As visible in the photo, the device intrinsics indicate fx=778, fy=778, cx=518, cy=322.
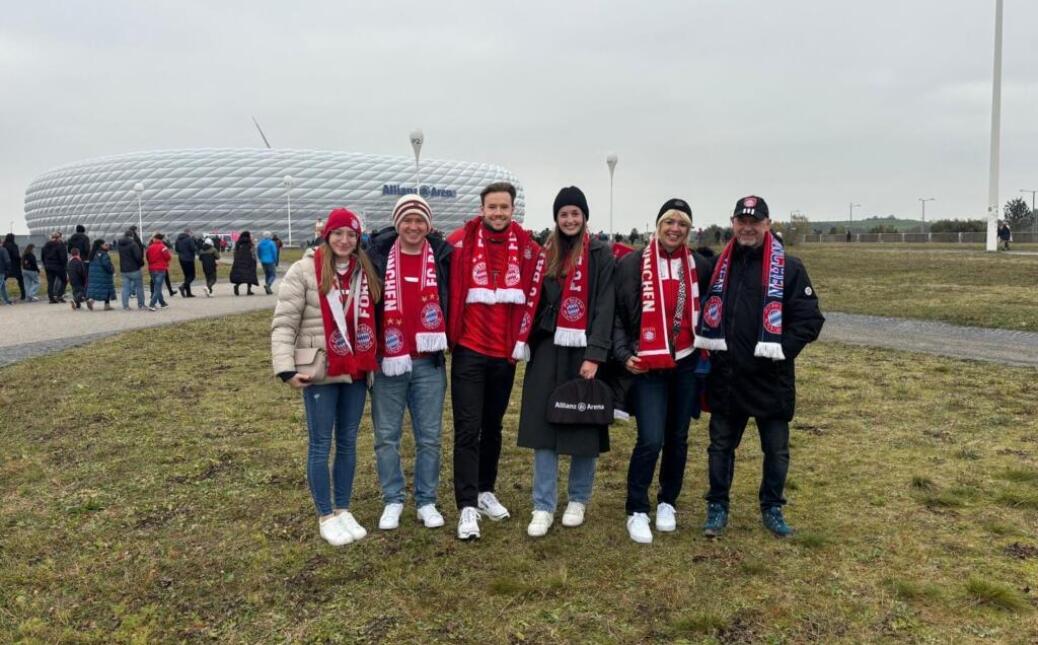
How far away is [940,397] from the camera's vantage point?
7.52 meters

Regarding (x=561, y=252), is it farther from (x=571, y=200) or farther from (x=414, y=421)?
(x=414, y=421)

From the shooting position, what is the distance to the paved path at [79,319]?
455 inches

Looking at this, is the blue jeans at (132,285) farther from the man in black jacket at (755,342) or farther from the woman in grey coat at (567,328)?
the man in black jacket at (755,342)

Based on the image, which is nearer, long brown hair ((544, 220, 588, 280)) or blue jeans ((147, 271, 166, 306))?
long brown hair ((544, 220, 588, 280))

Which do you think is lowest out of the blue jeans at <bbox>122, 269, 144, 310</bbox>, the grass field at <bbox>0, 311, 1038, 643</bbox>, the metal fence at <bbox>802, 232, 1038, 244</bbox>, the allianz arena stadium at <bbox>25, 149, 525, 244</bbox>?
the grass field at <bbox>0, 311, 1038, 643</bbox>

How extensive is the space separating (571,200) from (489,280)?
62 cm

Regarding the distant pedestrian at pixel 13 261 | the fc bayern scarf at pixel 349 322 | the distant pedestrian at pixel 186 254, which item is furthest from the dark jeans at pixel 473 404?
the distant pedestrian at pixel 13 261

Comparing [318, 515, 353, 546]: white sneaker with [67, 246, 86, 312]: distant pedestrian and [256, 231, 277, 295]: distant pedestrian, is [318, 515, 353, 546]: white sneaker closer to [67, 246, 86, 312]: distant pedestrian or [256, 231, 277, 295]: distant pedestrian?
[67, 246, 86, 312]: distant pedestrian

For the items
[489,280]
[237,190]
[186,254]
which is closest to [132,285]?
[186,254]

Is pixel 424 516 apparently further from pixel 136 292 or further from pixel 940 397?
pixel 136 292

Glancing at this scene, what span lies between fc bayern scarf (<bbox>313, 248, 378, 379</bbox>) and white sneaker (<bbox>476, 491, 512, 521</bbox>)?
3.69 feet

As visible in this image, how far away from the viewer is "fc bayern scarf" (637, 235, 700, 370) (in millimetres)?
4082

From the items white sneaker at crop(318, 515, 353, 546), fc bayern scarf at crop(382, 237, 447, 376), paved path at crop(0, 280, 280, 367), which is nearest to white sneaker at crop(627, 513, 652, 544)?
fc bayern scarf at crop(382, 237, 447, 376)

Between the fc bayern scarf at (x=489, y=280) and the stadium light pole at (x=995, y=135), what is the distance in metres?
37.6
